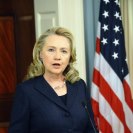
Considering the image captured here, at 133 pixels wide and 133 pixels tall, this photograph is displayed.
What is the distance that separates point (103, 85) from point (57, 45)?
113 centimetres

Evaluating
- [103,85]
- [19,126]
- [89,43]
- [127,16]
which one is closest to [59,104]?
[19,126]

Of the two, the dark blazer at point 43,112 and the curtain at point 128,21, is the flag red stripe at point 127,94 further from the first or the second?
the dark blazer at point 43,112

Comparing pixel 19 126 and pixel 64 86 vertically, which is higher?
pixel 64 86

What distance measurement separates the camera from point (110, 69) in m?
2.83

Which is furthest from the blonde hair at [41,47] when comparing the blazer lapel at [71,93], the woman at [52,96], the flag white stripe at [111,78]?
the flag white stripe at [111,78]

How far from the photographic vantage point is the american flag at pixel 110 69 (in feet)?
9.25

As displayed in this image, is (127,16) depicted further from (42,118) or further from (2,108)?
(42,118)

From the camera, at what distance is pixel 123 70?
2.85 meters

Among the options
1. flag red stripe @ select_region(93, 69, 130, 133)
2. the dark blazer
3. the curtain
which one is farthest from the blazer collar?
the curtain

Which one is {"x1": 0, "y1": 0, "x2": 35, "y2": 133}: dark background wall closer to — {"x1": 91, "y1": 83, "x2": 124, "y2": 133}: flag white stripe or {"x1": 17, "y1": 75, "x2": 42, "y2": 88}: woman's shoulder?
{"x1": 91, "y1": 83, "x2": 124, "y2": 133}: flag white stripe

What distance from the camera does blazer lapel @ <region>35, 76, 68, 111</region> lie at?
69.1 inches

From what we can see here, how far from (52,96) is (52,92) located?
26 millimetres

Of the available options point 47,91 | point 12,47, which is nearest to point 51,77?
point 47,91

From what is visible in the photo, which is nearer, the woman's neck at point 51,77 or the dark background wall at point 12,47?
the woman's neck at point 51,77
